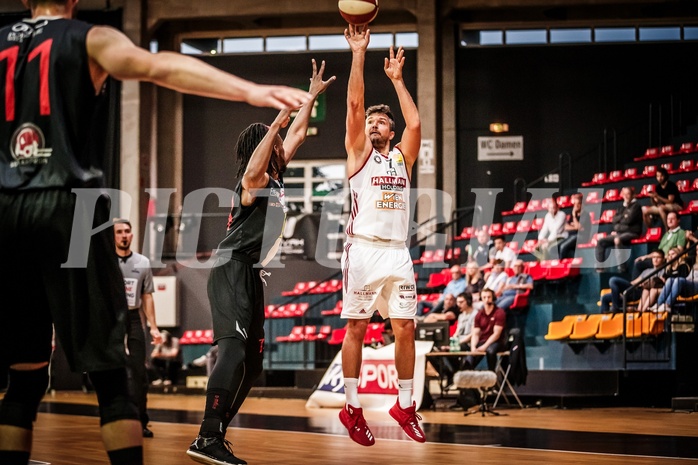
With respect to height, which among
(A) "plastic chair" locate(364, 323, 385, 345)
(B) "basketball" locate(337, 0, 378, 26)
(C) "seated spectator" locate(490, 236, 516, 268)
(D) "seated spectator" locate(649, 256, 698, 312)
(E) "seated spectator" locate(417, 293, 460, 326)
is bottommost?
(A) "plastic chair" locate(364, 323, 385, 345)

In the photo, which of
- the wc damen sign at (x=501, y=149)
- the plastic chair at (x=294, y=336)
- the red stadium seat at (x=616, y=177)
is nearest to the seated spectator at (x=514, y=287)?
the red stadium seat at (x=616, y=177)

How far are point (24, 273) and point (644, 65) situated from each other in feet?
68.8

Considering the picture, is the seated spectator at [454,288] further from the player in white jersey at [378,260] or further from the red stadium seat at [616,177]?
the player in white jersey at [378,260]

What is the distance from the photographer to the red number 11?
3.06 meters

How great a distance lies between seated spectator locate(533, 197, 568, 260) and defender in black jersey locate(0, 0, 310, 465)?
13.0 metres

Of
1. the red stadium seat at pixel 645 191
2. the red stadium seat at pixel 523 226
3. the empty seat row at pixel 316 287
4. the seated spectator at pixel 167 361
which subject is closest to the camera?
the red stadium seat at pixel 645 191

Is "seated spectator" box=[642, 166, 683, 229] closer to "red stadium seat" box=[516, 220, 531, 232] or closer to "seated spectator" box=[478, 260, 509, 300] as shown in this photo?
"seated spectator" box=[478, 260, 509, 300]

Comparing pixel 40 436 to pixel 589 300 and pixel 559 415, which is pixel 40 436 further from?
pixel 589 300

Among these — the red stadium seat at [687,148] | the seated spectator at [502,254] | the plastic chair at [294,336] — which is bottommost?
the plastic chair at [294,336]

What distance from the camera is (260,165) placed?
5230 millimetres

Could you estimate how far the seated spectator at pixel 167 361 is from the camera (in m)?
19.1

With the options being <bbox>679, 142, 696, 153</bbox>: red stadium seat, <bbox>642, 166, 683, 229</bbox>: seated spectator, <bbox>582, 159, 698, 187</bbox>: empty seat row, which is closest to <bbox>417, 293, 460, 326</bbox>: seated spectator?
<bbox>642, 166, 683, 229</bbox>: seated spectator

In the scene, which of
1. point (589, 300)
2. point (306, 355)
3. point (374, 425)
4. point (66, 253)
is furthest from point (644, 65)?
point (66, 253)

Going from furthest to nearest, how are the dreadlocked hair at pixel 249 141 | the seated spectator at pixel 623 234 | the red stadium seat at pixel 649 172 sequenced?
the red stadium seat at pixel 649 172 < the seated spectator at pixel 623 234 < the dreadlocked hair at pixel 249 141
